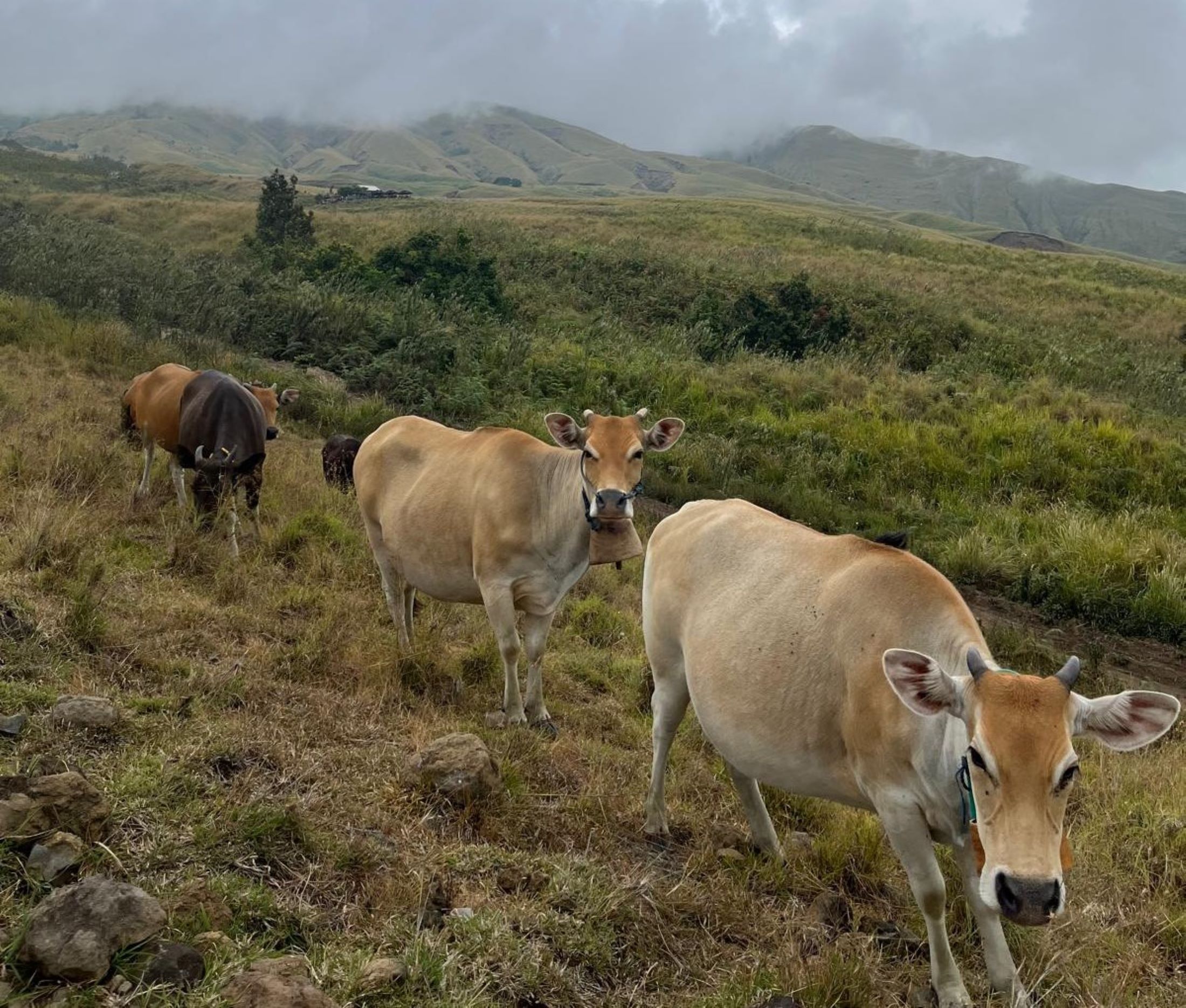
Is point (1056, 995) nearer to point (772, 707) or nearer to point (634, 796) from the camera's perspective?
point (772, 707)

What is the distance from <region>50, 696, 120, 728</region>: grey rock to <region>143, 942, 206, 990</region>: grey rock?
1.87 metres

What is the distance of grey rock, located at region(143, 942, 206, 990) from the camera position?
9.09ft

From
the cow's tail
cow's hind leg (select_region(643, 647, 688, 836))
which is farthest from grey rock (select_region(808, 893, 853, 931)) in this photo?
the cow's tail

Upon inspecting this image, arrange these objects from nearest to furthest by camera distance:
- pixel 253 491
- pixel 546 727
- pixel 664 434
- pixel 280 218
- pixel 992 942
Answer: pixel 992 942 → pixel 546 727 → pixel 664 434 → pixel 253 491 → pixel 280 218

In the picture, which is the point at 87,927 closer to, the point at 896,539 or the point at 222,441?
the point at 896,539

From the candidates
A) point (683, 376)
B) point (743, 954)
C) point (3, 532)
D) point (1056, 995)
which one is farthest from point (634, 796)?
point (683, 376)

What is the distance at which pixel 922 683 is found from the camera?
308cm

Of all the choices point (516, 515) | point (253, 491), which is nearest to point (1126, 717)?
point (516, 515)

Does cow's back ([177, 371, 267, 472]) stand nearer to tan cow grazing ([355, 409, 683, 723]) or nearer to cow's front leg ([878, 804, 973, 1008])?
tan cow grazing ([355, 409, 683, 723])

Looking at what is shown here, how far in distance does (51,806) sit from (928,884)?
3497mm

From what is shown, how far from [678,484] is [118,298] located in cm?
1389

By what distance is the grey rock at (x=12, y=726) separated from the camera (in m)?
4.16

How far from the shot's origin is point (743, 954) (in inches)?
149

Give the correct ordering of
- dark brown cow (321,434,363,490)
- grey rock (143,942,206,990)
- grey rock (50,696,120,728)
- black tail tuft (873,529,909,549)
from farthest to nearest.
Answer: dark brown cow (321,434,363,490)
black tail tuft (873,529,909,549)
grey rock (50,696,120,728)
grey rock (143,942,206,990)
